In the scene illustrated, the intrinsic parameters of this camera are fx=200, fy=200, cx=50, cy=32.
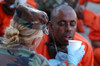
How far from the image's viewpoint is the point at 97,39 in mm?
4730

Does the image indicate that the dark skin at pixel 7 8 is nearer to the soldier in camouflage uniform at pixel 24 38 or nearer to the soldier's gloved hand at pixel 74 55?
the soldier's gloved hand at pixel 74 55

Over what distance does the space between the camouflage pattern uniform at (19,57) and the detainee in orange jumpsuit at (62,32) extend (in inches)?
34.2

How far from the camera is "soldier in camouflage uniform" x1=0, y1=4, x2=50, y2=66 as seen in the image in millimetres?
1660

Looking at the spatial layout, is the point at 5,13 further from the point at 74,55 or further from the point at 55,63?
the point at 74,55

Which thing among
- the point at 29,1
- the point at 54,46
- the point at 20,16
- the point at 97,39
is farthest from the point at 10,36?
the point at 97,39

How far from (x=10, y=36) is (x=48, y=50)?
3.23 feet

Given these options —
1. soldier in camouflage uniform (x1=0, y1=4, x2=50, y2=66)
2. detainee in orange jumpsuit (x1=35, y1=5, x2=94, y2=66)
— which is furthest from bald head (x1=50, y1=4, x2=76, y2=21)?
soldier in camouflage uniform (x1=0, y1=4, x2=50, y2=66)

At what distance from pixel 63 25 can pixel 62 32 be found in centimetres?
9

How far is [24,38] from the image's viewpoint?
5.84 ft

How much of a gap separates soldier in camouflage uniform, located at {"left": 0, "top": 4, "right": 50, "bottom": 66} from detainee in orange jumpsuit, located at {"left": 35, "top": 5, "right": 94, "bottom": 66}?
73cm

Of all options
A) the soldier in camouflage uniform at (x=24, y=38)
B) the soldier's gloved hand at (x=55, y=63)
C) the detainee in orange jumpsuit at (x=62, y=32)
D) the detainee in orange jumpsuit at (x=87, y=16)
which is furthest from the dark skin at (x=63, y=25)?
the detainee in orange jumpsuit at (x=87, y=16)

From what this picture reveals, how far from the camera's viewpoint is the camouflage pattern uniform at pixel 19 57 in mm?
1616

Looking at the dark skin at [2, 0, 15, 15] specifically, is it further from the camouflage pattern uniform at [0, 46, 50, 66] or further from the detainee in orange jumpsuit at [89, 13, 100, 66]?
the camouflage pattern uniform at [0, 46, 50, 66]

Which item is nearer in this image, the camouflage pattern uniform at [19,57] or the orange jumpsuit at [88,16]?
the camouflage pattern uniform at [19,57]
